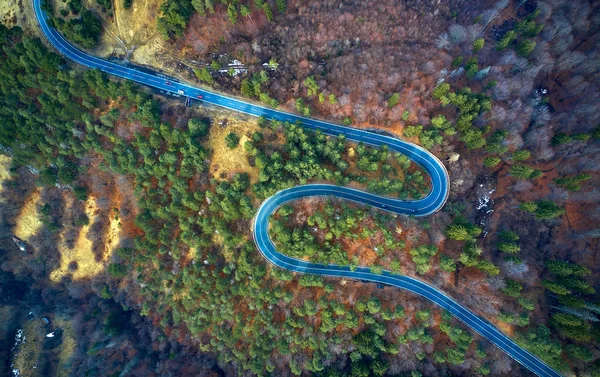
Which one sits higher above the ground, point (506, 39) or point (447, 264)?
point (506, 39)

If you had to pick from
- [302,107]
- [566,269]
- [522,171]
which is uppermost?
[302,107]

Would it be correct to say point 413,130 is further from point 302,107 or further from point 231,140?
point 231,140

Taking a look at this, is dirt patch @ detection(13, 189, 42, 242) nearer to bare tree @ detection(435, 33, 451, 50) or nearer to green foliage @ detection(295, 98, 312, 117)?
green foliage @ detection(295, 98, 312, 117)

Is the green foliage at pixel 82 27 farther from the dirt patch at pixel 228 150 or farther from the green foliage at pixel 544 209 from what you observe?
the green foliage at pixel 544 209

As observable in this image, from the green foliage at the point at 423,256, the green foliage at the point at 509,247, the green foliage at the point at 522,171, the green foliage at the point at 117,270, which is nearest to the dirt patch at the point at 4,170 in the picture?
the green foliage at the point at 117,270

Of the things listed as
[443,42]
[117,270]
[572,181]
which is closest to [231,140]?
[117,270]

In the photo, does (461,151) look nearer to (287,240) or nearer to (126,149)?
(287,240)
